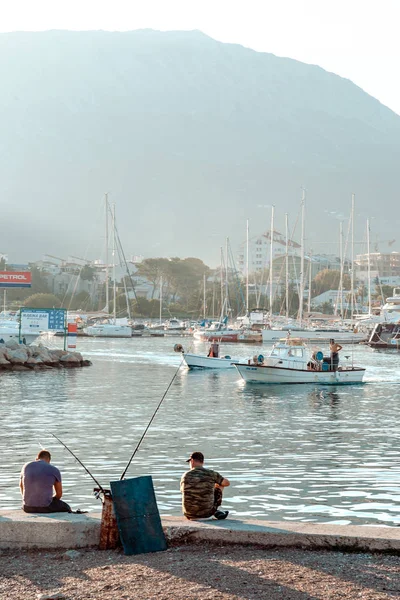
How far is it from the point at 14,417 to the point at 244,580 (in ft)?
86.6

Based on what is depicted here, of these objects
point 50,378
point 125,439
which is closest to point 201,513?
point 125,439

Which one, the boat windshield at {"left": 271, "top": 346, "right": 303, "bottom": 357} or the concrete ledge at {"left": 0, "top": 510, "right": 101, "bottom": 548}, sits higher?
the boat windshield at {"left": 271, "top": 346, "right": 303, "bottom": 357}

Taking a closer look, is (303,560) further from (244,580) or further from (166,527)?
(166,527)

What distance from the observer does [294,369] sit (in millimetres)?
51031

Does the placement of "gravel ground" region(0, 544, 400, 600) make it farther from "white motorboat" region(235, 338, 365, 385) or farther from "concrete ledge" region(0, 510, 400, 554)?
"white motorboat" region(235, 338, 365, 385)

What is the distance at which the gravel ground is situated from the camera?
31.8 ft

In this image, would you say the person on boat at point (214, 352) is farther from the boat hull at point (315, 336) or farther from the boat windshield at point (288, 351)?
the boat hull at point (315, 336)

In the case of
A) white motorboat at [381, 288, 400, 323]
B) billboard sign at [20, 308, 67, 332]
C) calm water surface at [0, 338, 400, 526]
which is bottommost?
calm water surface at [0, 338, 400, 526]

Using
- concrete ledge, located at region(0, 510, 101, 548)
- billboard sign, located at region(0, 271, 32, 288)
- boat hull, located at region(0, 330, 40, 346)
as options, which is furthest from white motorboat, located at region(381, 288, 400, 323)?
concrete ledge, located at region(0, 510, 101, 548)

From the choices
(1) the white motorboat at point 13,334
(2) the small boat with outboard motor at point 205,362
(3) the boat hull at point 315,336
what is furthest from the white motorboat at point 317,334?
(2) the small boat with outboard motor at point 205,362

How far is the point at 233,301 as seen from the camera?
19425 cm

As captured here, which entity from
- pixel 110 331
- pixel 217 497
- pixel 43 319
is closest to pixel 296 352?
pixel 43 319

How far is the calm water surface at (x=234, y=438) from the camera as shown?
1834cm

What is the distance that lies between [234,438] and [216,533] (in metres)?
17.6
